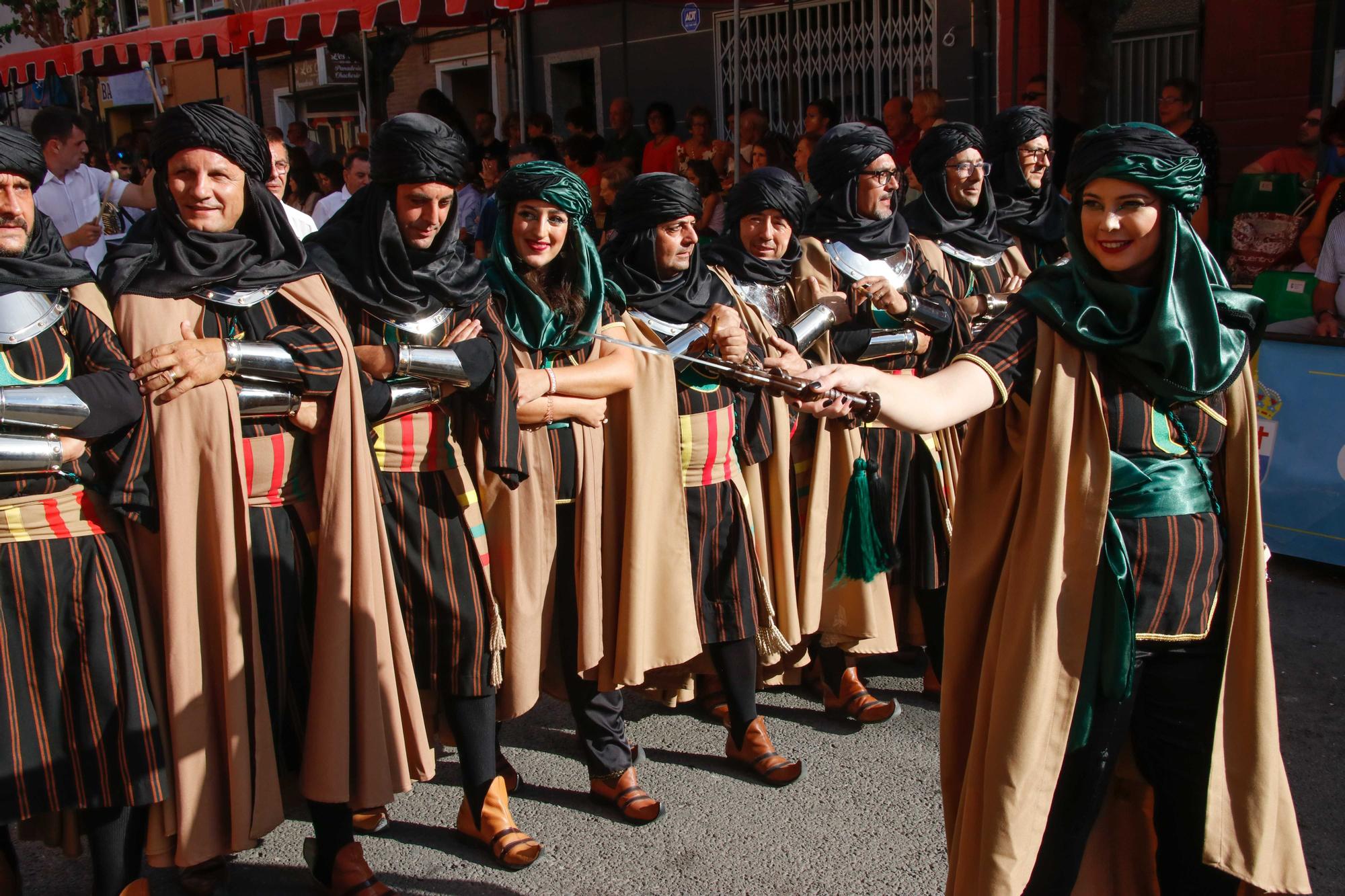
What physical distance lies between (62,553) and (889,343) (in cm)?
240

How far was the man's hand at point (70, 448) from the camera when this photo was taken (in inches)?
97.1

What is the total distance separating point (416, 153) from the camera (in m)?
2.88

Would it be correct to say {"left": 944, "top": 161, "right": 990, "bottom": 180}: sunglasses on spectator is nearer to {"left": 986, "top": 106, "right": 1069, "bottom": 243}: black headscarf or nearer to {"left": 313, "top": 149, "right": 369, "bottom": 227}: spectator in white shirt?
{"left": 986, "top": 106, "right": 1069, "bottom": 243}: black headscarf

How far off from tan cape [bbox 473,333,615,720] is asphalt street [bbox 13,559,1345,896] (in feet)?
1.38

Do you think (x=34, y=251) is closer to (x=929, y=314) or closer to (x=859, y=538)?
(x=859, y=538)

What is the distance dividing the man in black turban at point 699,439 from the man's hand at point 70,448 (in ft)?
4.53

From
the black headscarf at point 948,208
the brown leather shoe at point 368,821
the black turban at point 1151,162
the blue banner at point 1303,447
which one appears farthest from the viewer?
the blue banner at point 1303,447

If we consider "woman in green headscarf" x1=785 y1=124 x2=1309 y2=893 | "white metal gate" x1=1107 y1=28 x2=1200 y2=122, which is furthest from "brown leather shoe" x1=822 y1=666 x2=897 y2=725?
"white metal gate" x1=1107 y1=28 x2=1200 y2=122

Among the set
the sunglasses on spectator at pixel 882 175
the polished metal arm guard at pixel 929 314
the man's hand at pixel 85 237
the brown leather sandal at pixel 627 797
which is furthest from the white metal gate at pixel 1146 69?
the brown leather sandal at pixel 627 797

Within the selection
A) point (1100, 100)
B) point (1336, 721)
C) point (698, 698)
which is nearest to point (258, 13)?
point (1100, 100)

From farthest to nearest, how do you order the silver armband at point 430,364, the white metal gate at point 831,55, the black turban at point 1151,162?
1. the white metal gate at point 831,55
2. the silver armband at point 430,364
3. the black turban at point 1151,162

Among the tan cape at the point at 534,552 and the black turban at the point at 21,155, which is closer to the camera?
the black turban at the point at 21,155

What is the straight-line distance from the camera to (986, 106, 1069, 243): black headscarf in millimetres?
4461

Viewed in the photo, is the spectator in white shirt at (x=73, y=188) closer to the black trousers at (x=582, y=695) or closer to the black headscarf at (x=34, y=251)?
the black headscarf at (x=34, y=251)
